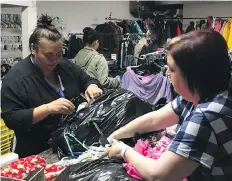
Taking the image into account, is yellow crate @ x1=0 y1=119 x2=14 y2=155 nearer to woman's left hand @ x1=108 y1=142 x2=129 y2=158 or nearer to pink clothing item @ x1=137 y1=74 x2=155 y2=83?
woman's left hand @ x1=108 y1=142 x2=129 y2=158

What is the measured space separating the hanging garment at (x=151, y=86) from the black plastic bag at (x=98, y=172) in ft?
7.81

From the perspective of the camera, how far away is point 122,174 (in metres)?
1.19

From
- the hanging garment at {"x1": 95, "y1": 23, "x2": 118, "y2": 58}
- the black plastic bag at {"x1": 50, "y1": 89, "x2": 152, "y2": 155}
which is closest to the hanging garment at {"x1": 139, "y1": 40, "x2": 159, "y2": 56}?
the hanging garment at {"x1": 95, "y1": 23, "x2": 118, "y2": 58}

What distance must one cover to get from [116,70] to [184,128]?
4.31m

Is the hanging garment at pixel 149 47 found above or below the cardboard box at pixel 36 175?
above

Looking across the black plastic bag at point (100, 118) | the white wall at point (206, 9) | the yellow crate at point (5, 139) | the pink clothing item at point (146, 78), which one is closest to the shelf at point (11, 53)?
the yellow crate at point (5, 139)

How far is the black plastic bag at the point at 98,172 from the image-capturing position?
1.18 metres

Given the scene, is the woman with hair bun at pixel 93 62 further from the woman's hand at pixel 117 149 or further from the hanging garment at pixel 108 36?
the woman's hand at pixel 117 149

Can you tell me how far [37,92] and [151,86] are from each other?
2132mm

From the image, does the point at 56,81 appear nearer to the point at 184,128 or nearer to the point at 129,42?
the point at 184,128

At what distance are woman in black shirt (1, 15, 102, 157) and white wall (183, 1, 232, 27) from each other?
13.1 feet

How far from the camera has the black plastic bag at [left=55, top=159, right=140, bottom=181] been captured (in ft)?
3.88

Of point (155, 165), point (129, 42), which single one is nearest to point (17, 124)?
point (155, 165)

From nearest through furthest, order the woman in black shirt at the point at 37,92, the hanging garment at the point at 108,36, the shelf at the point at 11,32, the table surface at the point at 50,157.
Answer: the table surface at the point at 50,157
the woman in black shirt at the point at 37,92
the shelf at the point at 11,32
the hanging garment at the point at 108,36
